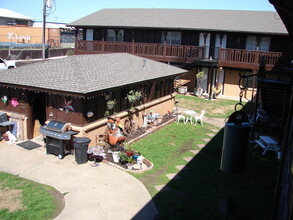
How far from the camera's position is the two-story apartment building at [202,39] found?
85.6ft

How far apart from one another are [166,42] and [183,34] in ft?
6.31

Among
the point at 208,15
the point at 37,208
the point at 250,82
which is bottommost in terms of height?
the point at 37,208

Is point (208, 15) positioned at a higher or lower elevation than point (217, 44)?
higher

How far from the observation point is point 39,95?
14539mm

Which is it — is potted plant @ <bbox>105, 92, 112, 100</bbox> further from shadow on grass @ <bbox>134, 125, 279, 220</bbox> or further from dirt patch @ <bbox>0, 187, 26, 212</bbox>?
dirt patch @ <bbox>0, 187, 26, 212</bbox>

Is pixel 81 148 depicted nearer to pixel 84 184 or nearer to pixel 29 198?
pixel 84 184

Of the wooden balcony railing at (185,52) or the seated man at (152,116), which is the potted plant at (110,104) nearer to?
the seated man at (152,116)

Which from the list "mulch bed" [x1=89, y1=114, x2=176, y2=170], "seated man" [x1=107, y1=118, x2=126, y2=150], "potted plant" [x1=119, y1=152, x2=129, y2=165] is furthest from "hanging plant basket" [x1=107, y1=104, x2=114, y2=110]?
"potted plant" [x1=119, y1=152, x2=129, y2=165]

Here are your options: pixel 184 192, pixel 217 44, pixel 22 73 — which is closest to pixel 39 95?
pixel 22 73

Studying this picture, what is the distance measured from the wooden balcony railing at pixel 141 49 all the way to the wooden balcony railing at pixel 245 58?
7.81 ft

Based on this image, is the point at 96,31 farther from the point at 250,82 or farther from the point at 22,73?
the point at 22,73

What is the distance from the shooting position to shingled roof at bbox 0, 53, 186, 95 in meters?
12.7

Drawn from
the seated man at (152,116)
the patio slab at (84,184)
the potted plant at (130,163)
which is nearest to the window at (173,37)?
the seated man at (152,116)

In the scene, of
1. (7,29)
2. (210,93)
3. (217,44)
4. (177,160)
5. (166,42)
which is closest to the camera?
(177,160)
